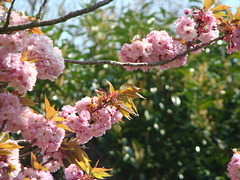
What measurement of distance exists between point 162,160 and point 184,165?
0.76 ft

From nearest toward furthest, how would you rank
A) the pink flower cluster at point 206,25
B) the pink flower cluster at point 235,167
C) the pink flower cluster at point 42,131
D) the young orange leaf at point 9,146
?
the young orange leaf at point 9,146 → the pink flower cluster at point 42,131 → the pink flower cluster at point 235,167 → the pink flower cluster at point 206,25

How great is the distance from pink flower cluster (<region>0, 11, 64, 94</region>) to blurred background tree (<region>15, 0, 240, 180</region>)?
1.77m

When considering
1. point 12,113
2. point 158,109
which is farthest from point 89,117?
point 158,109

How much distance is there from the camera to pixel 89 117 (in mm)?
1299

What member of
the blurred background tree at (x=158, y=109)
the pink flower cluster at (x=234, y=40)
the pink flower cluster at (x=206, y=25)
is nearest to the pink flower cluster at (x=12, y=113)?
the pink flower cluster at (x=206, y=25)

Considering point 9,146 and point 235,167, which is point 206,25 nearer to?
point 235,167

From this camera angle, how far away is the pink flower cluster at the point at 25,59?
98cm

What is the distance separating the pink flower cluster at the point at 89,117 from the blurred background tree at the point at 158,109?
5.12 ft

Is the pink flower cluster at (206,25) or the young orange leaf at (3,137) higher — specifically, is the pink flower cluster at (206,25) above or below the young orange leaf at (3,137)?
above

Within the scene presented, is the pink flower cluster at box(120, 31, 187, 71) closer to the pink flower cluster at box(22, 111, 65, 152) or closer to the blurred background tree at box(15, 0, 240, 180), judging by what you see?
the pink flower cluster at box(22, 111, 65, 152)

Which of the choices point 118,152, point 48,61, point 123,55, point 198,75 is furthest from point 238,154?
point 198,75

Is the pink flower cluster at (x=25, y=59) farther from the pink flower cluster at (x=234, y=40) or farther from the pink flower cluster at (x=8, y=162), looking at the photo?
the pink flower cluster at (x=234, y=40)

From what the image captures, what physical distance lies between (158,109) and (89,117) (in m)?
2.17

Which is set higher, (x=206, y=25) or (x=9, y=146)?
(x=206, y=25)
